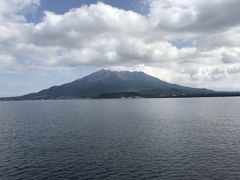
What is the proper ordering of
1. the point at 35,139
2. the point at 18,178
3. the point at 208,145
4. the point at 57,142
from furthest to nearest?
the point at 35,139 < the point at 57,142 < the point at 208,145 < the point at 18,178

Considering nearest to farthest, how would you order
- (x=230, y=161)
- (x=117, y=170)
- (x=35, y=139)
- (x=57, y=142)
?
(x=117, y=170), (x=230, y=161), (x=57, y=142), (x=35, y=139)

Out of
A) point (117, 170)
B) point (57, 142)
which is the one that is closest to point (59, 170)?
point (117, 170)

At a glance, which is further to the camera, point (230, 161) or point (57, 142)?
point (57, 142)

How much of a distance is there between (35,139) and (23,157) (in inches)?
1007

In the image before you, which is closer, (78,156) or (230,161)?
(230,161)

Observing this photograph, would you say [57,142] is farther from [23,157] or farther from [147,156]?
[147,156]

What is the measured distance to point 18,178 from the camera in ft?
185

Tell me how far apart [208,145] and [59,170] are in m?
47.2

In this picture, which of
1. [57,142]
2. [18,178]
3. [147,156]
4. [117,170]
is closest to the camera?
[18,178]

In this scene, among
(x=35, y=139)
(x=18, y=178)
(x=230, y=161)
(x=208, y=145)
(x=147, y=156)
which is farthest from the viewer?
(x=35, y=139)

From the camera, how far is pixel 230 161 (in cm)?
6531

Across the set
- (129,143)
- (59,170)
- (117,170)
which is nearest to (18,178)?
(59,170)

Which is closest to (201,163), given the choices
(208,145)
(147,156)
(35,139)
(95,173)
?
(147,156)

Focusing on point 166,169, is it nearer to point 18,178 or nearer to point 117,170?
point 117,170
